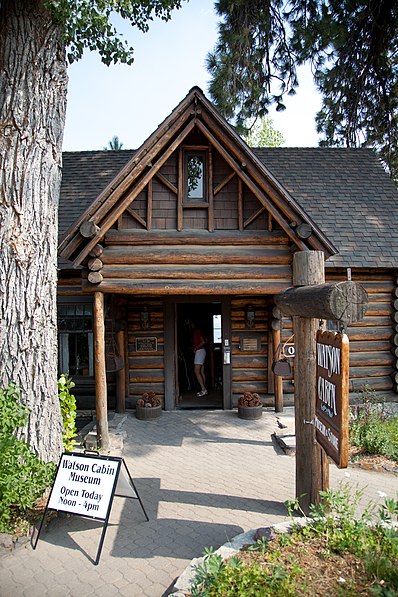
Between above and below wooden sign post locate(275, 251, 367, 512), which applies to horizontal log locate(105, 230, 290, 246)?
above

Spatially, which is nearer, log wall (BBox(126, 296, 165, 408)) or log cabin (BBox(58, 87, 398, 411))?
log cabin (BBox(58, 87, 398, 411))

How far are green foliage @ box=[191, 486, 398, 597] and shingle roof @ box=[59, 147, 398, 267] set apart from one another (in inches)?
285

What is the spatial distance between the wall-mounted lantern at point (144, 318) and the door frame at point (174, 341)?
43 cm

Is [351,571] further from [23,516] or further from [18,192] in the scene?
[18,192]

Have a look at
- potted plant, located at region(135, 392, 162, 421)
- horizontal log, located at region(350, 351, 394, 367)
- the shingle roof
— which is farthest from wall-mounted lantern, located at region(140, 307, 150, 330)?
horizontal log, located at region(350, 351, 394, 367)

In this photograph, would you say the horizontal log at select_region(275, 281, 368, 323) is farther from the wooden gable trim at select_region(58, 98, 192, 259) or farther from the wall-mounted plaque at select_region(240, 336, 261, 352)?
the wall-mounted plaque at select_region(240, 336, 261, 352)

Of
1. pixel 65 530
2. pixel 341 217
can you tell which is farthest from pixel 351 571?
pixel 341 217

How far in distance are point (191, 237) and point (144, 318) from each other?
332cm

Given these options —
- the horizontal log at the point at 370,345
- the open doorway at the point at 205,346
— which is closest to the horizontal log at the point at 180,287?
the horizontal log at the point at 370,345

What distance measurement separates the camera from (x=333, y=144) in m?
18.2

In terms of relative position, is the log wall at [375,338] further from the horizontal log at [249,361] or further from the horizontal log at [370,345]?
the horizontal log at [249,361]

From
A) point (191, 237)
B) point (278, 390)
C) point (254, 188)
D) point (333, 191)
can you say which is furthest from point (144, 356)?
point (333, 191)

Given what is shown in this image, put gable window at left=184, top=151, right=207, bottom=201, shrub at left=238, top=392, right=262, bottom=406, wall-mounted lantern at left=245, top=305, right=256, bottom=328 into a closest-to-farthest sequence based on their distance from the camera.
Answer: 1. gable window at left=184, top=151, right=207, bottom=201
2. shrub at left=238, top=392, right=262, bottom=406
3. wall-mounted lantern at left=245, top=305, right=256, bottom=328

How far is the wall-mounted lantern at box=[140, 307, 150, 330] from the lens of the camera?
34.8 ft
